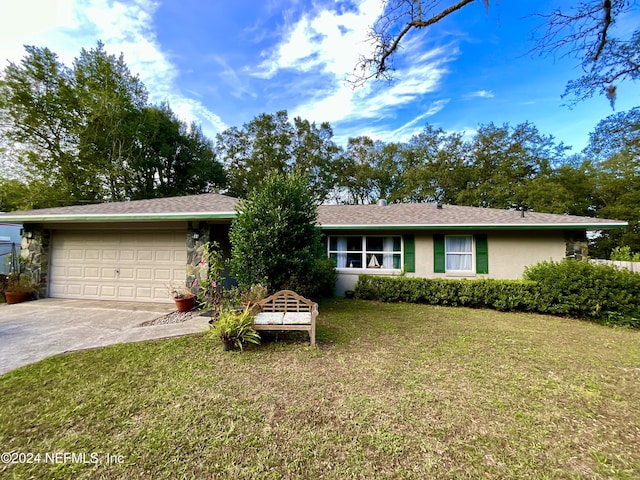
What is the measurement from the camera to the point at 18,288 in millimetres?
7883

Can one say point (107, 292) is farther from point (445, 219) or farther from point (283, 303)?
point (445, 219)

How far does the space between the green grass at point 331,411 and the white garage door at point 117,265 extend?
12.1ft

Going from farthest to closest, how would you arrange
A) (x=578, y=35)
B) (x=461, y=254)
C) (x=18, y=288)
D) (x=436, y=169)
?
(x=436, y=169)
(x=461, y=254)
(x=18, y=288)
(x=578, y=35)

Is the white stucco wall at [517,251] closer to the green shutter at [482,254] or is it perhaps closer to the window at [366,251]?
the green shutter at [482,254]

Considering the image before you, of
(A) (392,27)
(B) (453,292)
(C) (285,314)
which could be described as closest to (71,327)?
(C) (285,314)

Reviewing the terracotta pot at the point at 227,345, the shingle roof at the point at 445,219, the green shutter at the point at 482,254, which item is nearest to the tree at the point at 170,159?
the shingle roof at the point at 445,219

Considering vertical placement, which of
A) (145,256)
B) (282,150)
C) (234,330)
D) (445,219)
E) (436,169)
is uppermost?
(282,150)

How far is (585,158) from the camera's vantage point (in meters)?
18.8

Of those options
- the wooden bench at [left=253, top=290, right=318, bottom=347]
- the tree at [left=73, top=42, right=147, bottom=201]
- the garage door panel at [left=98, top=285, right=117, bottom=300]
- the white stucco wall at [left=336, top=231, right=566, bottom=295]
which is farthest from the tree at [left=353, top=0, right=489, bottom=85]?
the tree at [left=73, top=42, right=147, bottom=201]

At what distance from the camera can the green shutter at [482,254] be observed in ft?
29.5

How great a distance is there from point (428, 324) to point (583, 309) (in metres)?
4.36

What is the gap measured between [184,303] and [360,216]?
280 inches

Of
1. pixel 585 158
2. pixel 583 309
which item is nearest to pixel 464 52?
pixel 583 309

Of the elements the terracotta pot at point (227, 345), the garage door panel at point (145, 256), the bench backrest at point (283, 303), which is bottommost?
the terracotta pot at point (227, 345)
